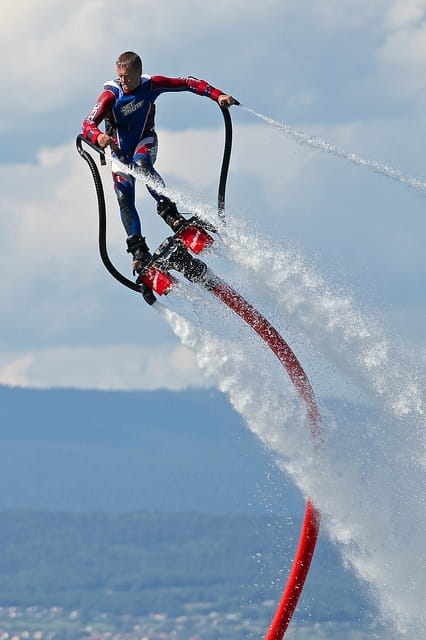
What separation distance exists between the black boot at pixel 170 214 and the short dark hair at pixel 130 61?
82.4 inches

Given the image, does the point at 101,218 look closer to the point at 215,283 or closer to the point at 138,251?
the point at 138,251

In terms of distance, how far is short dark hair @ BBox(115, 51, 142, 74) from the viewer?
23016mm

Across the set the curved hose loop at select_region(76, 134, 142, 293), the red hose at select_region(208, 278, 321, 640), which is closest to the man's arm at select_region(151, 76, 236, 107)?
the curved hose loop at select_region(76, 134, 142, 293)

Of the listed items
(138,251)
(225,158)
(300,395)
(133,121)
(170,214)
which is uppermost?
(225,158)

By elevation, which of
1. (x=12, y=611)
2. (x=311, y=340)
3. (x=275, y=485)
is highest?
(x=12, y=611)

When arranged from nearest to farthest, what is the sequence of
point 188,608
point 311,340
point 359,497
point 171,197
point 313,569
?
point 171,197
point 311,340
point 359,497
point 313,569
point 188,608

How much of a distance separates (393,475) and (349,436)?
189 cm

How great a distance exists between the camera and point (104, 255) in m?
24.0

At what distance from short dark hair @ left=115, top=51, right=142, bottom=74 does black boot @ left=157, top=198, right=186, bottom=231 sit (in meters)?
2.09

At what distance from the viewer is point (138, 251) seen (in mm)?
23812

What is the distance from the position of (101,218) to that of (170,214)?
1116 mm

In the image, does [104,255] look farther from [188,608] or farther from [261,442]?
[188,608]

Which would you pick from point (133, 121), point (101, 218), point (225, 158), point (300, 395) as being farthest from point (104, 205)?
point (300, 395)

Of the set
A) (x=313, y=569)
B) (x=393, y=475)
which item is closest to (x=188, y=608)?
(x=313, y=569)
